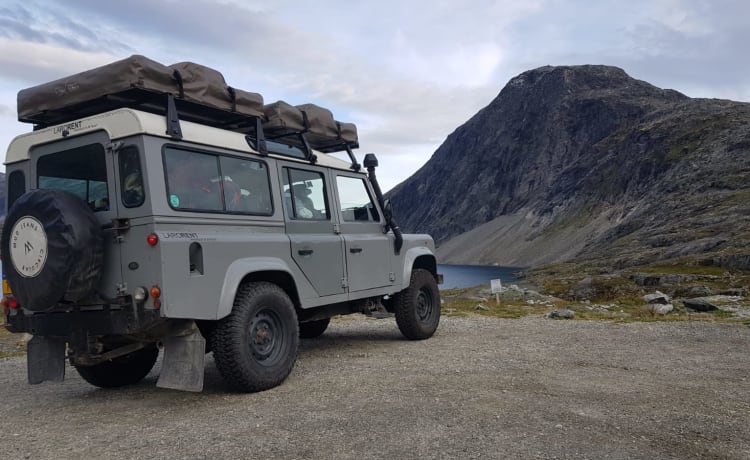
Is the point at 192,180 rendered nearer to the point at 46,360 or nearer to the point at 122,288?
the point at 122,288

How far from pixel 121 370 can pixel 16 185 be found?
2.72 m

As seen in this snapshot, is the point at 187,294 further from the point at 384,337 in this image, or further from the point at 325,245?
the point at 384,337

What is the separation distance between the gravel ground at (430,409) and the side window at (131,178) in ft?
7.59

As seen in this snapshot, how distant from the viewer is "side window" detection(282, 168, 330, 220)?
8.16 m

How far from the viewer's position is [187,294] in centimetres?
618

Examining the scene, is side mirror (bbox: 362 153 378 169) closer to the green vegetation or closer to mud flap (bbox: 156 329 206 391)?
mud flap (bbox: 156 329 206 391)

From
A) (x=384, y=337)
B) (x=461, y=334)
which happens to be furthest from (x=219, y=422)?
(x=461, y=334)

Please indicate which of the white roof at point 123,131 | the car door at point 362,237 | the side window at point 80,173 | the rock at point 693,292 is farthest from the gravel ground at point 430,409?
the rock at point 693,292

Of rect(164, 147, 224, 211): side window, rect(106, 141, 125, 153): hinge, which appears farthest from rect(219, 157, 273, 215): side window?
rect(106, 141, 125, 153): hinge

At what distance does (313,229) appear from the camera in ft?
27.6

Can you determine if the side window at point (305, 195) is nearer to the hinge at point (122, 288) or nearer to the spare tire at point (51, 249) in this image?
the hinge at point (122, 288)

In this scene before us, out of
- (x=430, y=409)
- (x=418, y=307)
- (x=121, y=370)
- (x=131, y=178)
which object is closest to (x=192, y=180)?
(x=131, y=178)

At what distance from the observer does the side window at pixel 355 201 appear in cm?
929

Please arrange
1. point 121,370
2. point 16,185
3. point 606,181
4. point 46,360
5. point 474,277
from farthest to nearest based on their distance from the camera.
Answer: point 606,181 < point 474,277 < point 121,370 < point 16,185 < point 46,360
